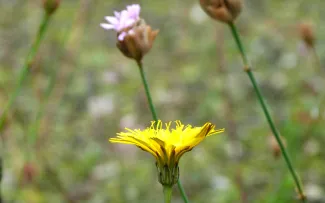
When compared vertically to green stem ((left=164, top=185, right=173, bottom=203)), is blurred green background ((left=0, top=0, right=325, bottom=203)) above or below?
above

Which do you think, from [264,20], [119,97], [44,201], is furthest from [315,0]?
[44,201]

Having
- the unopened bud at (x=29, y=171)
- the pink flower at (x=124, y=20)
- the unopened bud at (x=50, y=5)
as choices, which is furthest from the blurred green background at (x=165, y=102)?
the pink flower at (x=124, y=20)

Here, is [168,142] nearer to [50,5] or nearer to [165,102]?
[50,5]

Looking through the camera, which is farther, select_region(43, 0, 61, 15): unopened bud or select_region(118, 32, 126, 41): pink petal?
select_region(43, 0, 61, 15): unopened bud

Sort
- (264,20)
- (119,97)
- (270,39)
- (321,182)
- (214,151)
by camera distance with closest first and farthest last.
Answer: (321,182) → (214,151) → (119,97) → (270,39) → (264,20)

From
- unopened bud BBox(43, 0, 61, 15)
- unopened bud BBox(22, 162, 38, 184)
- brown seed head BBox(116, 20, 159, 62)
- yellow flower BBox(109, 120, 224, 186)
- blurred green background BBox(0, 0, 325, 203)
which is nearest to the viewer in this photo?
yellow flower BBox(109, 120, 224, 186)

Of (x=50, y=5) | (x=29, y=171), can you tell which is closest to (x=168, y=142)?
(x=50, y=5)

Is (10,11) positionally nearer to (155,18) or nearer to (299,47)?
(155,18)

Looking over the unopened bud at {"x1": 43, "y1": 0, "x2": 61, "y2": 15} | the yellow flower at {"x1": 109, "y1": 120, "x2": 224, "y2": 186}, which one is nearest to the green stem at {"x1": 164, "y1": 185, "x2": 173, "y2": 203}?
the yellow flower at {"x1": 109, "y1": 120, "x2": 224, "y2": 186}

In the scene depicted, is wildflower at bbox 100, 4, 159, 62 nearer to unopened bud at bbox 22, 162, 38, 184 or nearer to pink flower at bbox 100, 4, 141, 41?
pink flower at bbox 100, 4, 141, 41
